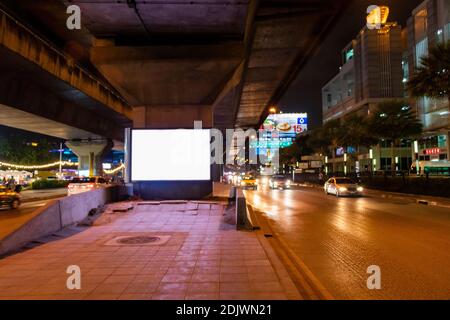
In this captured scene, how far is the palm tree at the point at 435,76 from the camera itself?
82.1 ft

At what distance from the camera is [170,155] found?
61.0ft

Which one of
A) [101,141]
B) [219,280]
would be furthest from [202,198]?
[101,141]

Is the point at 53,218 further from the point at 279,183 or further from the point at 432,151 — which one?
the point at 432,151

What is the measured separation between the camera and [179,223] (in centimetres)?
1328

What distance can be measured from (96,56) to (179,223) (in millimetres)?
8075

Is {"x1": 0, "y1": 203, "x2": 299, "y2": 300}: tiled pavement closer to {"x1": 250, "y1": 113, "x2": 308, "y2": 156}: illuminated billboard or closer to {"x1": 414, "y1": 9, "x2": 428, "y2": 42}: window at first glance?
{"x1": 414, "y1": 9, "x2": 428, "y2": 42}: window

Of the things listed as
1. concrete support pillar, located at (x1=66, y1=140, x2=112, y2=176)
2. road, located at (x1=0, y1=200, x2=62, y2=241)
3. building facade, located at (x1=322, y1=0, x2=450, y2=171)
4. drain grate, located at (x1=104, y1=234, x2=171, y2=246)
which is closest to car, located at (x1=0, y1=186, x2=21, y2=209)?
road, located at (x1=0, y1=200, x2=62, y2=241)

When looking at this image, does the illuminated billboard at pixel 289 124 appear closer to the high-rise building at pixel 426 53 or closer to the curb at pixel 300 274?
the high-rise building at pixel 426 53

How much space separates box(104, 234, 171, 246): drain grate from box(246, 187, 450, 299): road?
336 cm

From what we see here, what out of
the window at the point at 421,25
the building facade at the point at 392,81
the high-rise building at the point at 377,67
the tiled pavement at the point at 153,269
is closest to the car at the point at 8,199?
the tiled pavement at the point at 153,269

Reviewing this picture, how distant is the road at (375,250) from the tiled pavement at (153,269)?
3.58 ft

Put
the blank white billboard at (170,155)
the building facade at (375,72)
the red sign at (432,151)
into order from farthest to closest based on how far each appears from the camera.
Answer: the building facade at (375,72) < the red sign at (432,151) < the blank white billboard at (170,155)

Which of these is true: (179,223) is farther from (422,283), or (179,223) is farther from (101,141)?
(101,141)

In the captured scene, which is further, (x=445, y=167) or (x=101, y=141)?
→ (x=445, y=167)
